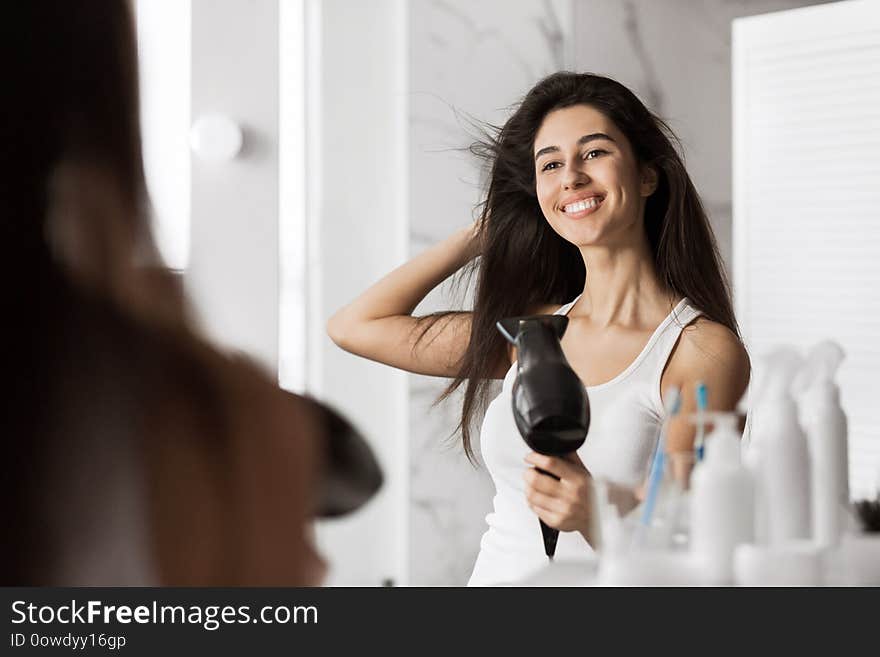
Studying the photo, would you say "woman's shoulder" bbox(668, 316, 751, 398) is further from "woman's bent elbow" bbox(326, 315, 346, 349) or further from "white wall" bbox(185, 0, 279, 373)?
"white wall" bbox(185, 0, 279, 373)

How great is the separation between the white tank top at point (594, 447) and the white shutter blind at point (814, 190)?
0.38m

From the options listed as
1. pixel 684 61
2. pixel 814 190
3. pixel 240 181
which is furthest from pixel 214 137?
pixel 814 190

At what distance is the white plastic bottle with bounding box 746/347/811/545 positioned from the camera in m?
0.62

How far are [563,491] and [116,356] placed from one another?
500 mm

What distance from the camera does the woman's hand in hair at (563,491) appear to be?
75cm

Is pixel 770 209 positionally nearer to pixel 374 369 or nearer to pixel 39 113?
pixel 374 369

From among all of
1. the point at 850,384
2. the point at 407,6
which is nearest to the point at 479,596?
the point at 850,384

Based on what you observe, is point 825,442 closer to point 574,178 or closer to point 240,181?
→ point 574,178

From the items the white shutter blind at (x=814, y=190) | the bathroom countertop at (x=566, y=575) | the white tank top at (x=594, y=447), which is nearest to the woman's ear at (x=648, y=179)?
the white tank top at (x=594, y=447)

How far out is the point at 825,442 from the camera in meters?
0.65

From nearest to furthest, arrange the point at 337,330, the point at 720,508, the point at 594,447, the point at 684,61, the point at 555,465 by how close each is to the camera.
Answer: the point at 720,508 < the point at 555,465 < the point at 594,447 < the point at 337,330 < the point at 684,61

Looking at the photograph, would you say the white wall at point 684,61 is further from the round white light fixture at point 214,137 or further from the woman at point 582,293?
the round white light fixture at point 214,137

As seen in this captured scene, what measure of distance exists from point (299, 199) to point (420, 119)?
22 cm

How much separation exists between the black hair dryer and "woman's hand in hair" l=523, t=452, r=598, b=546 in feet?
0.15
